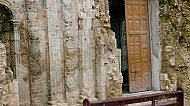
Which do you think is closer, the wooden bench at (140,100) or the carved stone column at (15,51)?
the wooden bench at (140,100)

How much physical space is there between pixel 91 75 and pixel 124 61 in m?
5.35

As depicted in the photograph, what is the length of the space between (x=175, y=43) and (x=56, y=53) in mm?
4588

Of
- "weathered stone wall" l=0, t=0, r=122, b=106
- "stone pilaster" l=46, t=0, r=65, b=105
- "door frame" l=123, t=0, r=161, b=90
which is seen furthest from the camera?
"door frame" l=123, t=0, r=161, b=90

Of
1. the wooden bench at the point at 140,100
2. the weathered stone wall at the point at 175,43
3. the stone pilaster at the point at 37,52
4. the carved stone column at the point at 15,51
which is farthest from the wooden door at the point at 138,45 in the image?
the carved stone column at the point at 15,51

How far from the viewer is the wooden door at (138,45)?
33.1ft

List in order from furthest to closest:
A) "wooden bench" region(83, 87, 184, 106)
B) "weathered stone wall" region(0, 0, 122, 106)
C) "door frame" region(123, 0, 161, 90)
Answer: "door frame" region(123, 0, 161, 90)
"weathered stone wall" region(0, 0, 122, 106)
"wooden bench" region(83, 87, 184, 106)

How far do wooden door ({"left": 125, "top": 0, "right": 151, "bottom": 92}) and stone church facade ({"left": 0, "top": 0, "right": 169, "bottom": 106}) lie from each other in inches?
48.6

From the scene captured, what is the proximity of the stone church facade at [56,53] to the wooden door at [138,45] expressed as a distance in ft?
4.05

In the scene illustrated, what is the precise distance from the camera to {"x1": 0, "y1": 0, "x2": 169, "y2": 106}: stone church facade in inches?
281

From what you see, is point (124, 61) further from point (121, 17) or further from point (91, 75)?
point (91, 75)

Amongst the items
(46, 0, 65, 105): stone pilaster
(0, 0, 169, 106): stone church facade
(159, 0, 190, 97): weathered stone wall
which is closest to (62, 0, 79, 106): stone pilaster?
(0, 0, 169, 106): stone church facade

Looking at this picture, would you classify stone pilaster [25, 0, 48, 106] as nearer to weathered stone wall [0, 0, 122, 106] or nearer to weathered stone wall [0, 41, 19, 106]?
weathered stone wall [0, 0, 122, 106]

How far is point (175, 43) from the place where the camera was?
1095 cm

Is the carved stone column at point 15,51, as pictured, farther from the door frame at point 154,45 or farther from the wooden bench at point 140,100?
the door frame at point 154,45
